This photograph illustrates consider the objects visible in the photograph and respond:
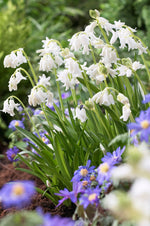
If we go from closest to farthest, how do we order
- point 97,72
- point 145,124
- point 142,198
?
1. point 142,198
2. point 145,124
3. point 97,72

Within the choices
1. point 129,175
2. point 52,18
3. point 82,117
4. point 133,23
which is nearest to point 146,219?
point 129,175

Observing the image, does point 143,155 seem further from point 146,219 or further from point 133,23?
point 133,23

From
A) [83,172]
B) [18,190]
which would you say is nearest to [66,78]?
[83,172]

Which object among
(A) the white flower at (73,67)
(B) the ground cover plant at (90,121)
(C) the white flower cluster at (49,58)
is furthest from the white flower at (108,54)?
(C) the white flower cluster at (49,58)

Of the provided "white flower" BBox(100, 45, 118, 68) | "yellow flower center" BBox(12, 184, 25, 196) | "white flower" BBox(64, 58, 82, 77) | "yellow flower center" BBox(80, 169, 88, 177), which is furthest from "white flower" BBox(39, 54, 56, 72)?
"yellow flower center" BBox(12, 184, 25, 196)

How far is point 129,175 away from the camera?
0.73 metres

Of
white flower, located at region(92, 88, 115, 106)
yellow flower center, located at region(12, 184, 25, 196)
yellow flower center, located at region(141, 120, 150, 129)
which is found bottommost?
yellow flower center, located at region(141, 120, 150, 129)

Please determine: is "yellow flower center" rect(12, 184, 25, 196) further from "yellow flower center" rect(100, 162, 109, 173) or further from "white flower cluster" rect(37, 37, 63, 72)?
"white flower cluster" rect(37, 37, 63, 72)

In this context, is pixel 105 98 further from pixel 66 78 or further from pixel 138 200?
pixel 138 200

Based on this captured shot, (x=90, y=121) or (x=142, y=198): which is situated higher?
(x=90, y=121)

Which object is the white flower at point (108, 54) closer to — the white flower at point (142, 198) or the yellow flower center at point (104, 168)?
the yellow flower center at point (104, 168)

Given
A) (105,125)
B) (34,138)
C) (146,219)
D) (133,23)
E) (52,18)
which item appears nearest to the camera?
(146,219)

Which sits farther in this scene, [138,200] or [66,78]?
[66,78]

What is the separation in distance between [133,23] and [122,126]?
10.5 ft
